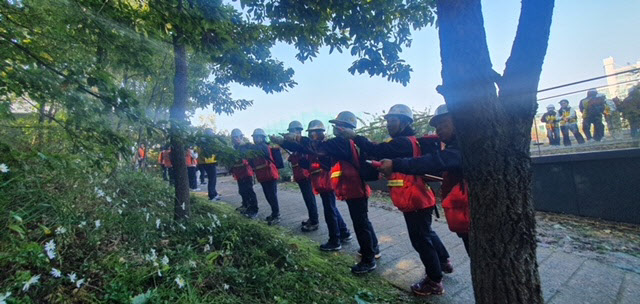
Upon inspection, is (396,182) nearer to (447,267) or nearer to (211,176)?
(447,267)

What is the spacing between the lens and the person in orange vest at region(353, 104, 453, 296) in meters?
2.94

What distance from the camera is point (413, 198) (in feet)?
9.70

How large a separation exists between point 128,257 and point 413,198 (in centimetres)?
260

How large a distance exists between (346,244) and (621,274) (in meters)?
3.13

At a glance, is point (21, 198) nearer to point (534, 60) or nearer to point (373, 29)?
point (373, 29)

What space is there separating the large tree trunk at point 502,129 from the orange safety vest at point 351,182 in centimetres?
197

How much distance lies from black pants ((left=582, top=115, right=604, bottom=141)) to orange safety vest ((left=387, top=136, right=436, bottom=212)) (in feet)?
15.9

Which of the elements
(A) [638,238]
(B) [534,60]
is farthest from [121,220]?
(A) [638,238]

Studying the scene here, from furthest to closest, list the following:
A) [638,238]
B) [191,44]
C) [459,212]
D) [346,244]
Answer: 1. [346,244]
2. [638,238]
3. [191,44]
4. [459,212]

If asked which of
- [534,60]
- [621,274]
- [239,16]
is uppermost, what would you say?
[239,16]

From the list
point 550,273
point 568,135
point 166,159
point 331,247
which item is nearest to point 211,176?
point 166,159

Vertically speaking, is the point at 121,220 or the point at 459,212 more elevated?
the point at 121,220

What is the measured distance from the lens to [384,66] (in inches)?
134

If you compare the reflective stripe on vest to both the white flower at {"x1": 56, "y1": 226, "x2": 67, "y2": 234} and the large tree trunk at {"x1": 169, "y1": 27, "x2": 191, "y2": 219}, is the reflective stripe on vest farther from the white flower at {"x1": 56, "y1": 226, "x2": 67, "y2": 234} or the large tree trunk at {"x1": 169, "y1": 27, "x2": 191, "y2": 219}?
the white flower at {"x1": 56, "y1": 226, "x2": 67, "y2": 234}
